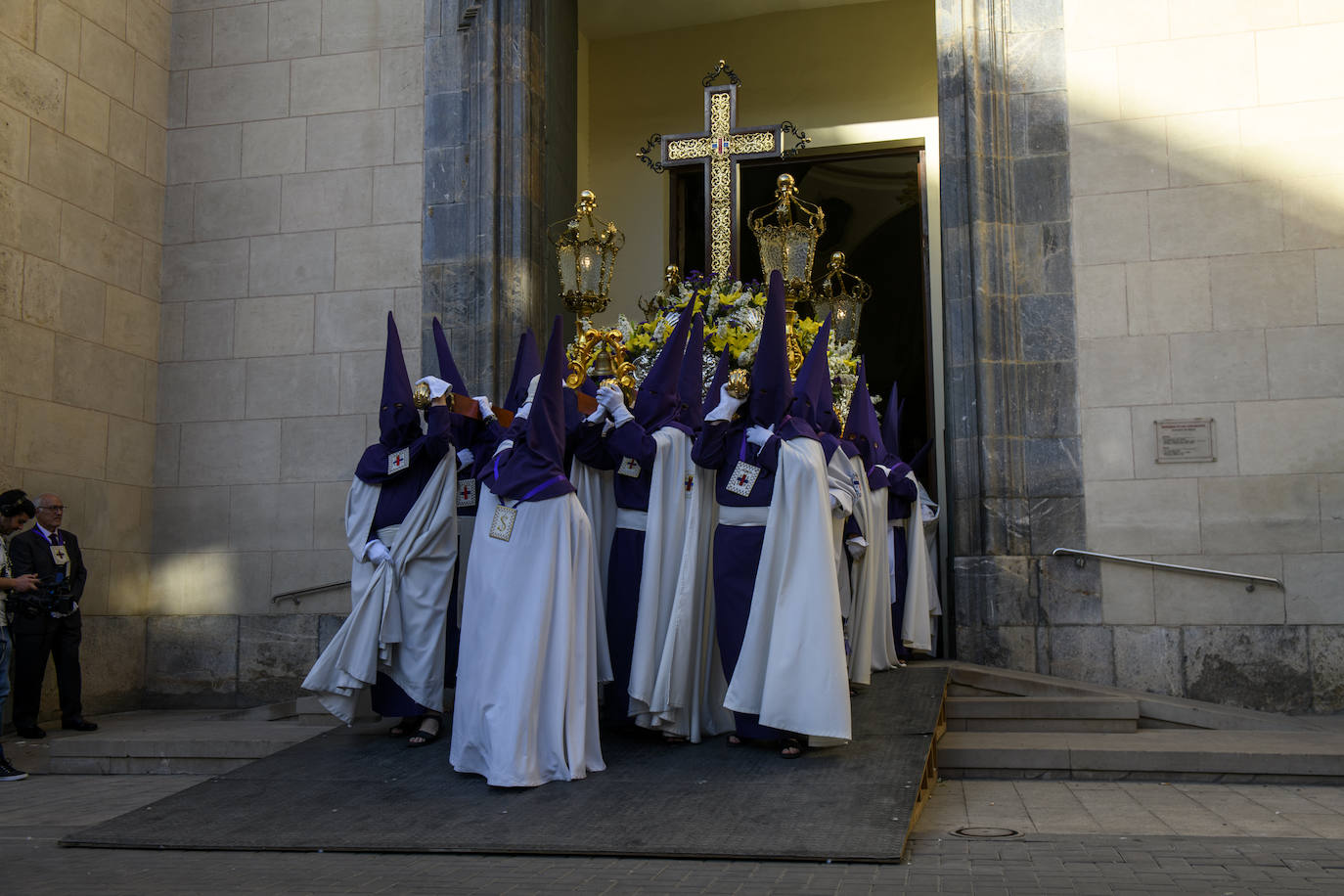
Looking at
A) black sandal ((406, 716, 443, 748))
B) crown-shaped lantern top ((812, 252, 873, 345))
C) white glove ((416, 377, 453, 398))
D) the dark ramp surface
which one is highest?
crown-shaped lantern top ((812, 252, 873, 345))

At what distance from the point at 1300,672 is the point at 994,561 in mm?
2223

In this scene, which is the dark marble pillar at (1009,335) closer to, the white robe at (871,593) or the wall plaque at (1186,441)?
the wall plaque at (1186,441)

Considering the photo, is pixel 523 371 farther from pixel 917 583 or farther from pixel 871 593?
pixel 917 583

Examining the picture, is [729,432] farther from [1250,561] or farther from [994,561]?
[1250,561]

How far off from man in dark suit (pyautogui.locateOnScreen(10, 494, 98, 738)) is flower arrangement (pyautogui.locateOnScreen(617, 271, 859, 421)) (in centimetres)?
431

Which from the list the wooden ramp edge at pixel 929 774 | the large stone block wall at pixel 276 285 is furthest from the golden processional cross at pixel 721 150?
the wooden ramp edge at pixel 929 774

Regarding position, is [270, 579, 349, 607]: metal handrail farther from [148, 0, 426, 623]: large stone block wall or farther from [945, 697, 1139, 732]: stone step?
[945, 697, 1139, 732]: stone step

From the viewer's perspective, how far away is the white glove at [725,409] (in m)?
6.66

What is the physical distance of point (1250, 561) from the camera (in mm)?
9281

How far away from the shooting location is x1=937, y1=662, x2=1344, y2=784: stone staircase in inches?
272

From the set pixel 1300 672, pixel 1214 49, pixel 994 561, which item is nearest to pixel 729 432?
pixel 994 561

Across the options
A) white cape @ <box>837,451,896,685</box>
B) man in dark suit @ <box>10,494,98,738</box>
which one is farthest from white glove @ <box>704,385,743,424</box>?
man in dark suit @ <box>10,494,98,738</box>

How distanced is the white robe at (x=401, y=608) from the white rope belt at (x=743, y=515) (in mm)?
1694

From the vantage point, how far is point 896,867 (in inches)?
189
